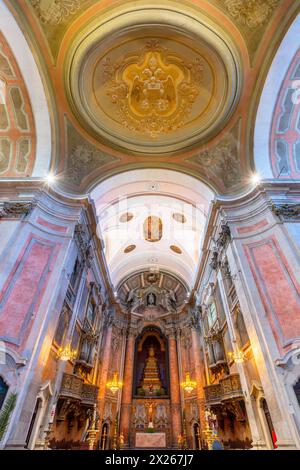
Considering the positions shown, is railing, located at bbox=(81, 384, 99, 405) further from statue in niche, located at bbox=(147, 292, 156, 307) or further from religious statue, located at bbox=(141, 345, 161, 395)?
statue in niche, located at bbox=(147, 292, 156, 307)

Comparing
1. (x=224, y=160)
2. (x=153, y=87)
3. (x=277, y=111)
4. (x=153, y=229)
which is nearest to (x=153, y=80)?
(x=153, y=87)

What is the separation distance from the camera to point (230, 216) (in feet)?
32.3

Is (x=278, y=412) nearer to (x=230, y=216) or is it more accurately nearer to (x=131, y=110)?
(x=230, y=216)

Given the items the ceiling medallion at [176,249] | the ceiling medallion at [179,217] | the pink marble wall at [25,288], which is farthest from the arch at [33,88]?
the ceiling medallion at [176,249]

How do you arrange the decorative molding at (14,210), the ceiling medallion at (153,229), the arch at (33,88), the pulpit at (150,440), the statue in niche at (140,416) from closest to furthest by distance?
1. the arch at (33,88)
2. the decorative molding at (14,210)
3. the pulpit at (150,440)
4. the statue in niche at (140,416)
5. the ceiling medallion at (153,229)

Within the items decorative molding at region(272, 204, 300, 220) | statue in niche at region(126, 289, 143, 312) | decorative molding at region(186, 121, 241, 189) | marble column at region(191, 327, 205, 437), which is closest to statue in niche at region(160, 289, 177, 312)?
statue in niche at region(126, 289, 143, 312)

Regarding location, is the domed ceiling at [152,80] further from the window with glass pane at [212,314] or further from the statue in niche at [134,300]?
the statue in niche at [134,300]

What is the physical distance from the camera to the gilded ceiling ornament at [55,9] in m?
7.44

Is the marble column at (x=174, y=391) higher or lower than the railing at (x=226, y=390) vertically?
higher

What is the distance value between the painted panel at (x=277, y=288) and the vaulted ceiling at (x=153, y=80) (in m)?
3.29

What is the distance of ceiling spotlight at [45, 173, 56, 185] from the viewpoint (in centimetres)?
963

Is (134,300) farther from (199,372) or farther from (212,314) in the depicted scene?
(212,314)

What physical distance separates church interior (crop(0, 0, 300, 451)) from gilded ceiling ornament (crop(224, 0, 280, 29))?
0.03m

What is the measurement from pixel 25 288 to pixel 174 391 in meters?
13.8
